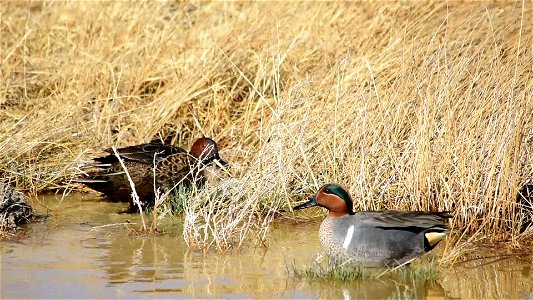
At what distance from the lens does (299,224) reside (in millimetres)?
7199

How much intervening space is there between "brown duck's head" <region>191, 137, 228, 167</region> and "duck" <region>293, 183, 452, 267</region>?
1.96 metres

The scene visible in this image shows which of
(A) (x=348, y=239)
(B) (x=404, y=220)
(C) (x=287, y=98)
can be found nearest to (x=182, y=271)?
(A) (x=348, y=239)

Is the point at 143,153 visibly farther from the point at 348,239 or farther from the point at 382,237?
the point at 382,237

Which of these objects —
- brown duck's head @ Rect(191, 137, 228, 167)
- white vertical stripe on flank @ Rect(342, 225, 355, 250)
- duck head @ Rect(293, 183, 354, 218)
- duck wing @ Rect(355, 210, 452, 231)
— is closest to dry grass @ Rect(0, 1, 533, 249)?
brown duck's head @ Rect(191, 137, 228, 167)

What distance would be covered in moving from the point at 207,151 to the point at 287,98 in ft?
2.78

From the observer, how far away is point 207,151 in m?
7.88

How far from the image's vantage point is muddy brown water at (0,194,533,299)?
5.45 meters

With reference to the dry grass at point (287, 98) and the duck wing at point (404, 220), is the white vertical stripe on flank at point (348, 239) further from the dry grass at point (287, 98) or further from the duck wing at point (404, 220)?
the dry grass at point (287, 98)

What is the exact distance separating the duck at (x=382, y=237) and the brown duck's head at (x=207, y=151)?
1959 mm

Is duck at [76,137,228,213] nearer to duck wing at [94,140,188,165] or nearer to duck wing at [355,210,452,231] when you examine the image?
duck wing at [94,140,188,165]

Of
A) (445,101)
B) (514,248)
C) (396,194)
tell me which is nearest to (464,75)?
(445,101)

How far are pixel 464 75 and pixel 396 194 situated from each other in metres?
1.00

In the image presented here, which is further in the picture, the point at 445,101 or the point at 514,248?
the point at 445,101

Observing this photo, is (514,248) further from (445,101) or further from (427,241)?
(445,101)
